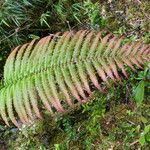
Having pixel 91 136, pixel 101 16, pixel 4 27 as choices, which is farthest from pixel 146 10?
pixel 4 27

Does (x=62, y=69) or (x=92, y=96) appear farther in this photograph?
(x=92, y=96)

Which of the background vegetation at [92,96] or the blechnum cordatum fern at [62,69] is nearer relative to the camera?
the blechnum cordatum fern at [62,69]

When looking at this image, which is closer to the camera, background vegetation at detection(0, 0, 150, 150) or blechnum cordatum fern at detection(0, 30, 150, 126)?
blechnum cordatum fern at detection(0, 30, 150, 126)

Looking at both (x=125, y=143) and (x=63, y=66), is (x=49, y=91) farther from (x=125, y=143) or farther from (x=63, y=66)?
(x=125, y=143)

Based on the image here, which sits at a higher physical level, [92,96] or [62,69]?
[62,69]
